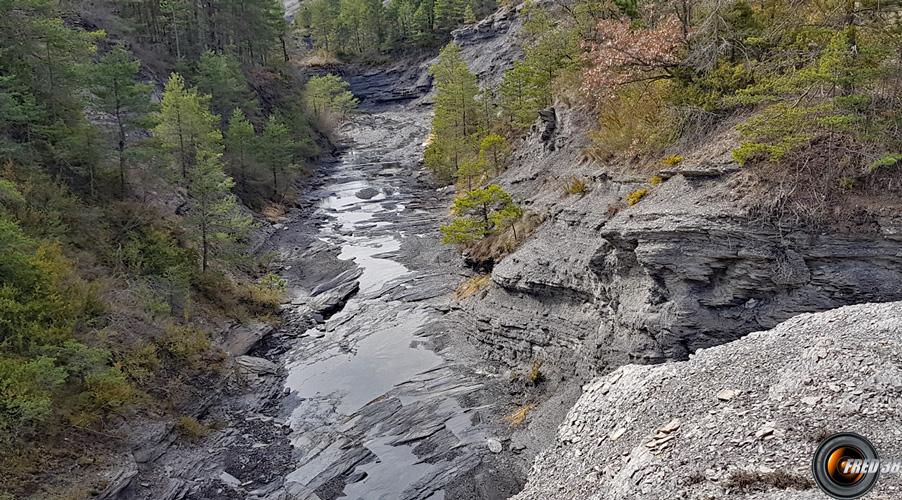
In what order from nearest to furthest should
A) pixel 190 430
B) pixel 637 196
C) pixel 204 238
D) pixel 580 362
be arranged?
1. pixel 190 430
2. pixel 580 362
3. pixel 637 196
4. pixel 204 238

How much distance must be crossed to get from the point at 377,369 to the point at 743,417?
14090 mm

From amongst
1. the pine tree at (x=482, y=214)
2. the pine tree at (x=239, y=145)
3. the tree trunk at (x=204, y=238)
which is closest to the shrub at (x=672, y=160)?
the pine tree at (x=482, y=214)

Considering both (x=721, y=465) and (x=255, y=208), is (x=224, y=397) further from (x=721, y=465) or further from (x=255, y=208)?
(x=255, y=208)

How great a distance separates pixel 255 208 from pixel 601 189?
27437 millimetres

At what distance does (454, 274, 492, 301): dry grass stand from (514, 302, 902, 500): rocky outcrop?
11.0 metres

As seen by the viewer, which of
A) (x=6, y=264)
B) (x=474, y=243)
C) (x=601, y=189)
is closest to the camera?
(x=6, y=264)

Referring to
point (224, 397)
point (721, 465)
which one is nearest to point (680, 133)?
point (721, 465)

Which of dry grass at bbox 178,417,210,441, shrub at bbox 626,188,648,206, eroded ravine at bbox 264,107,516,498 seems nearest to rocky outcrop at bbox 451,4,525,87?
eroded ravine at bbox 264,107,516,498

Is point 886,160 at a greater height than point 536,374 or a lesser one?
greater

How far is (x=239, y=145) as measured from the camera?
3934 cm

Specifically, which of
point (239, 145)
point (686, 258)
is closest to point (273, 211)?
point (239, 145)

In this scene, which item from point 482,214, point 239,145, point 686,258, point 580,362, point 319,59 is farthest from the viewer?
point 319,59

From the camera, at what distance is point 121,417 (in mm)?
16094

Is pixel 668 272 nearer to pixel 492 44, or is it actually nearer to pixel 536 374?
pixel 536 374
